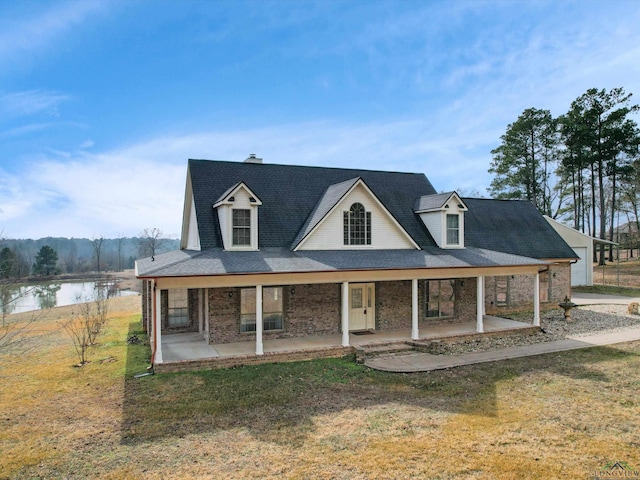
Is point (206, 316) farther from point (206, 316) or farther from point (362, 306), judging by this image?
point (362, 306)

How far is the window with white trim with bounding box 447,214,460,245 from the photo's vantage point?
62.2ft

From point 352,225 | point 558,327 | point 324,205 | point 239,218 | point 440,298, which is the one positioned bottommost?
point 558,327

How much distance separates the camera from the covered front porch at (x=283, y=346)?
40.9 ft

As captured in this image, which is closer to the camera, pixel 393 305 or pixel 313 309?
pixel 313 309

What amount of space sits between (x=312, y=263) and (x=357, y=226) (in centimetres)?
328

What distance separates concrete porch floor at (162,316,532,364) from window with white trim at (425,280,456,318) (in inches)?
24.7

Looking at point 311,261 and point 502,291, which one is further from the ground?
point 311,261

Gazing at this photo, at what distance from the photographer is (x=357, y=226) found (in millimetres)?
16703

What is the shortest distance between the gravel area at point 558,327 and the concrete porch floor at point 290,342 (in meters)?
0.53

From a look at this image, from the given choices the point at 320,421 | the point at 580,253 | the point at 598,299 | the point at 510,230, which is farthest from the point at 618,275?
the point at 320,421

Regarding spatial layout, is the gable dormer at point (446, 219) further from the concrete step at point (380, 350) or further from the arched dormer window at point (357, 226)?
the concrete step at point (380, 350)

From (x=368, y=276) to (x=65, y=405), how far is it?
359 inches

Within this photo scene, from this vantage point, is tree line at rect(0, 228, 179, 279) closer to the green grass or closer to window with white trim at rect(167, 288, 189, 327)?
window with white trim at rect(167, 288, 189, 327)

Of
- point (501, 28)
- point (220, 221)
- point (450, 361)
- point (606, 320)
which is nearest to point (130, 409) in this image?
point (220, 221)
